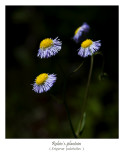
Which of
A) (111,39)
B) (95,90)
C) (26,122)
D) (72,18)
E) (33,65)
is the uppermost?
(72,18)

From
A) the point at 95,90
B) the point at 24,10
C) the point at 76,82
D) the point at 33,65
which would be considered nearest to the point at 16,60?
the point at 33,65

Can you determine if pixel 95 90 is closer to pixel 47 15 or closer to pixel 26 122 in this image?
pixel 26 122

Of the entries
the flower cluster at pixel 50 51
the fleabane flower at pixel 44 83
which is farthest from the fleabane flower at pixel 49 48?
the fleabane flower at pixel 44 83

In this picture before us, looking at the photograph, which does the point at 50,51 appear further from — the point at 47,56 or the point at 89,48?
the point at 89,48

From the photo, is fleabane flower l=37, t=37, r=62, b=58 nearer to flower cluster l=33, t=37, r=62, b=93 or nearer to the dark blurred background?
flower cluster l=33, t=37, r=62, b=93

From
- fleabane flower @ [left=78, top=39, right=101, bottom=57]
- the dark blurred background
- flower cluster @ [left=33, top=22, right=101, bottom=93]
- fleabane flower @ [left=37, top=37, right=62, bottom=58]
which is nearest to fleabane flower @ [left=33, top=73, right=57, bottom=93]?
flower cluster @ [left=33, top=22, right=101, bottom=93]

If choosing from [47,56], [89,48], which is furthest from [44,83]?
[89,48]
